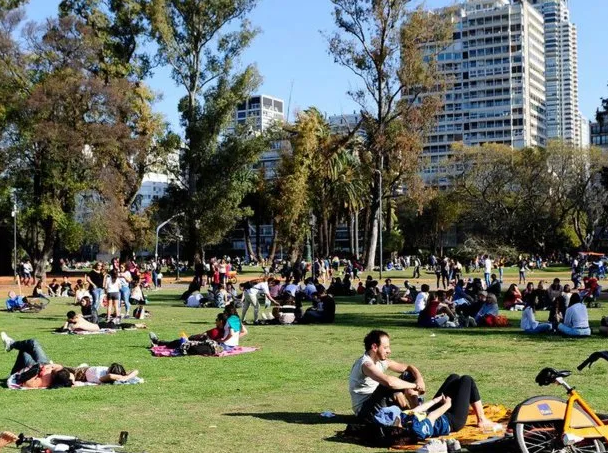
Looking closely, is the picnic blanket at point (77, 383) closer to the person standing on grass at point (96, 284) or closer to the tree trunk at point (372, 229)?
the person standing on grass at point (96, 284)

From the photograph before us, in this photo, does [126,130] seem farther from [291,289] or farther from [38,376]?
[38,376]

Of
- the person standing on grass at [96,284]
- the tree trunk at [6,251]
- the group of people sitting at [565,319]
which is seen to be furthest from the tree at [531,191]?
the group of people sitting at [565,319]

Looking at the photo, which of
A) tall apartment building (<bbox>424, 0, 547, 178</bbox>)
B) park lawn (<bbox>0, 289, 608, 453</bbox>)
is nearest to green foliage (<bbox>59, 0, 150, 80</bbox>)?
park lawn (<bbox>0, 289, 608, 453</bbox>)

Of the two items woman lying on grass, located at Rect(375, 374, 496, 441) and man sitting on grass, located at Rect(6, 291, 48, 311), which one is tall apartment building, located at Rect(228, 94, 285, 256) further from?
woman lying on grass, located at Rect(375, 374, 496, 441)

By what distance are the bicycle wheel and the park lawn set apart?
1.62 meters

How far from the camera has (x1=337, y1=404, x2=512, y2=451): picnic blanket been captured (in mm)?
7703

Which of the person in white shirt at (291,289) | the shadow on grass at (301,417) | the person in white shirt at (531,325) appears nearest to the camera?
the shadow on grass at (301,417)

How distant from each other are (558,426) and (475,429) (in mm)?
1534

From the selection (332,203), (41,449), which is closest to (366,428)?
(41,449)

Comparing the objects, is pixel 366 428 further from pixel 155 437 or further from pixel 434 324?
pixel 434 324

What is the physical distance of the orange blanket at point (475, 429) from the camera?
7.71 meters

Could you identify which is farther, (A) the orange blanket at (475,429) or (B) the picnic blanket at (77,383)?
(B) the picnic blanket at (77,383)

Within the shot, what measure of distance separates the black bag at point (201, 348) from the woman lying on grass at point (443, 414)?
7254 mm

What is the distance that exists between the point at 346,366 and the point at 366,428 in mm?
5350
